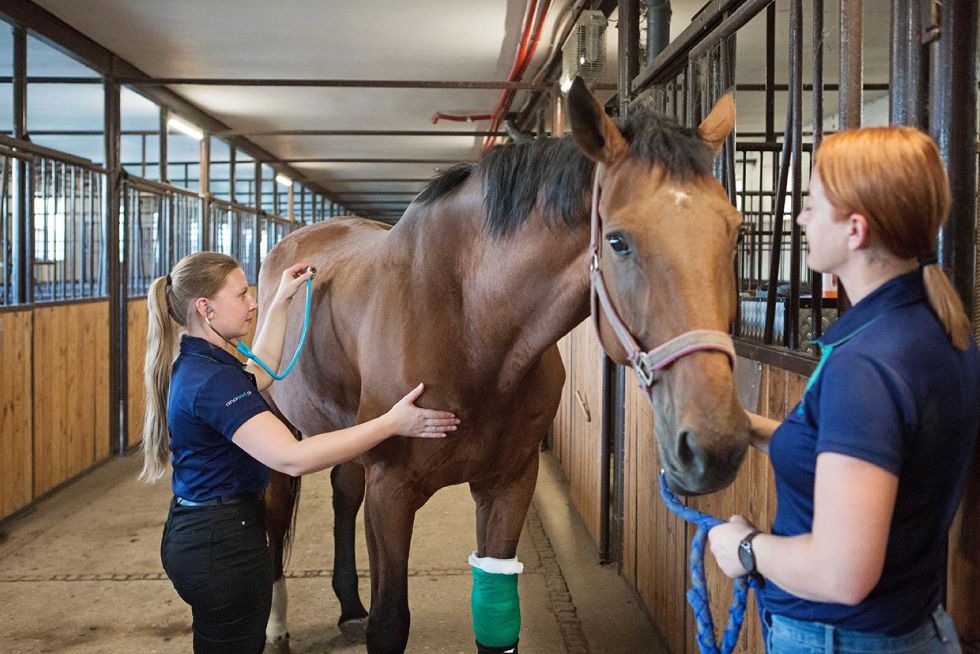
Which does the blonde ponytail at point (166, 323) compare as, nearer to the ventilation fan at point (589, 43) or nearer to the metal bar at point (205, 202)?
the ventilation fan at point (589, 43)

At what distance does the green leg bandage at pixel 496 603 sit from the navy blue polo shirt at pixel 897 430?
1.19 m

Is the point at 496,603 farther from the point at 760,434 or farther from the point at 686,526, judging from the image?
the point at 760,434

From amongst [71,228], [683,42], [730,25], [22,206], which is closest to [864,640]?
[730,25]

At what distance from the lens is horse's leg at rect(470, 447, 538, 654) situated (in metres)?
2.04

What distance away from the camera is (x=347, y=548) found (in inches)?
110

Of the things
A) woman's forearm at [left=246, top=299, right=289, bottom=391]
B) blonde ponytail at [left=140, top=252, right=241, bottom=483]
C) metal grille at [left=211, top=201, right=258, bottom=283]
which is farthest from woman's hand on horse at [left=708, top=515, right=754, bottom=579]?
metal grille at [left=211, top=201, right=258, bottom=283]

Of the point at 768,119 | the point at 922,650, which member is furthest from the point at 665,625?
the point at 768,119

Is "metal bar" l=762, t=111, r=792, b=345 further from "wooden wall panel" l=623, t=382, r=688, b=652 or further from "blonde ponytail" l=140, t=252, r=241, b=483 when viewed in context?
"blonde ponytail" l=140, t=252, r=241, b=483

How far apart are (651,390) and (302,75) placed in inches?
230

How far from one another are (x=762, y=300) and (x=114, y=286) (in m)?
4.67

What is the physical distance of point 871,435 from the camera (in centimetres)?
79

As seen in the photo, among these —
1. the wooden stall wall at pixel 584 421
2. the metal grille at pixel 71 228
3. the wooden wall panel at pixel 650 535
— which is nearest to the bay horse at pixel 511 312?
the wooden wall panel at pixel 650 535

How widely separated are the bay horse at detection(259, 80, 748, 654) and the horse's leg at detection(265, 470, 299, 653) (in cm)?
1

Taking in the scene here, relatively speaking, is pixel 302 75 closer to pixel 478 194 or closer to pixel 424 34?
pixel 424 34
